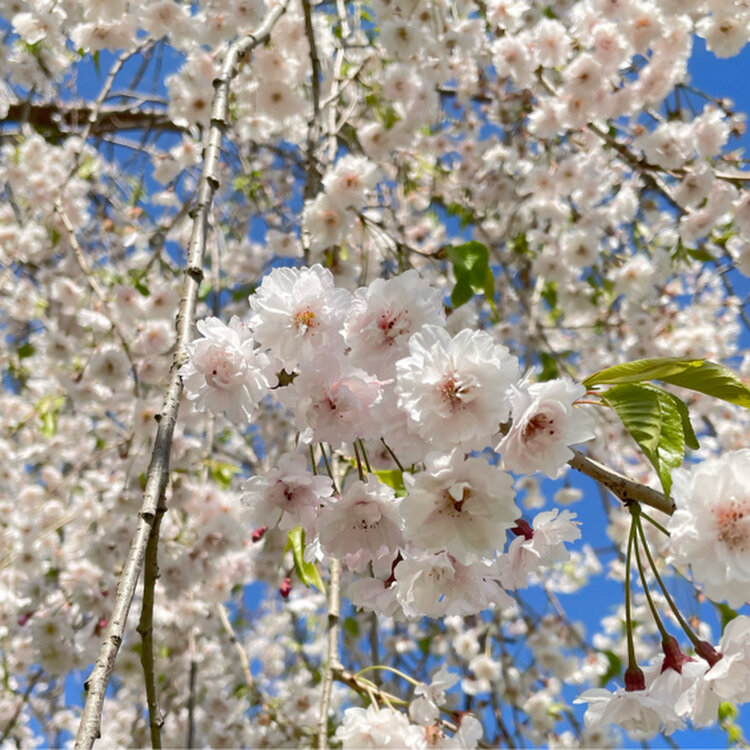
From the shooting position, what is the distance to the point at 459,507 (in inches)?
30.1

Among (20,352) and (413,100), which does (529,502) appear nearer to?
(413,100)

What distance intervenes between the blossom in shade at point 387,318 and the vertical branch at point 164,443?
234mm

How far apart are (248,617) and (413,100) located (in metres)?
3.42

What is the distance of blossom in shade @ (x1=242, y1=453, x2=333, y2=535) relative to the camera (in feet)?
3.03

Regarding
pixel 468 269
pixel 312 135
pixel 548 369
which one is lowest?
pixel 468 269

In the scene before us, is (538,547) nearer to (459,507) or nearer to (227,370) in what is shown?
(459,507)

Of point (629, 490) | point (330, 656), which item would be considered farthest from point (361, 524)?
point (330, 656)

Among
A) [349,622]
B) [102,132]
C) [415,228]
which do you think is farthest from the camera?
[415,228]

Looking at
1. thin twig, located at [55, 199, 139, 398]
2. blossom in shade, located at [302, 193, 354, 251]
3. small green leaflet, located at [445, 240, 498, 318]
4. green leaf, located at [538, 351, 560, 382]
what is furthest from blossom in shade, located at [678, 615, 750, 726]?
green leaf, located at [538, 351, 560, 382]

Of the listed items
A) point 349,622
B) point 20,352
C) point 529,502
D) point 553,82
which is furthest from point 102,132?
point 529,502

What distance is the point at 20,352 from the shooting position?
2.76m

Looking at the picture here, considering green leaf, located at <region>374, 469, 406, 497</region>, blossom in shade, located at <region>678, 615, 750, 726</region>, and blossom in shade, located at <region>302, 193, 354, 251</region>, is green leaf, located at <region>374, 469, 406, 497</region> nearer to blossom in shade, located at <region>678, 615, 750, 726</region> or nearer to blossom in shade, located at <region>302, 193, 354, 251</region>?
blossom in shade, located at <region>678, 615, 750, 726</region>

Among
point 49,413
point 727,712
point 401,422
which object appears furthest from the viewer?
point 49,413

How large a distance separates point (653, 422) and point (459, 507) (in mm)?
227
